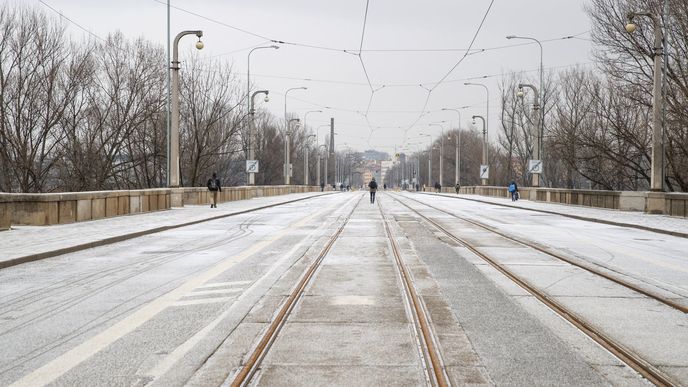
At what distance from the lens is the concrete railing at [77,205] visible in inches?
715

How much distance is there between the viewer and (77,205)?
20.1 m

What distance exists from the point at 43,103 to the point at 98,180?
610 cm

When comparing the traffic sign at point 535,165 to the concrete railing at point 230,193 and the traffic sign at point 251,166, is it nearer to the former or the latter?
the traffic sign at point 251,166

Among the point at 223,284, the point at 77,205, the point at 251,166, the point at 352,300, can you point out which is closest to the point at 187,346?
the point at 352,300

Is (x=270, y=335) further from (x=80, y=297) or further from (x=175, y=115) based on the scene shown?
(x=175, y=115)

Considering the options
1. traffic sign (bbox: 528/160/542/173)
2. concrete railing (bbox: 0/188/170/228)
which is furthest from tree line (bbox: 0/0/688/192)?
concrete railing (bbox: 0/188/170/228)

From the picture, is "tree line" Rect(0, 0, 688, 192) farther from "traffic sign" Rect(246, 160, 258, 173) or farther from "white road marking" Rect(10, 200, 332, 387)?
"white road marking" Rect(10, 200, 332, 387)

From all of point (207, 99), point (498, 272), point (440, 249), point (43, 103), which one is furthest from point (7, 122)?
point (498, 272)

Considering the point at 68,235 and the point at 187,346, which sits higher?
the point at 68,235

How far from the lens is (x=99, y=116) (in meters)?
42.3

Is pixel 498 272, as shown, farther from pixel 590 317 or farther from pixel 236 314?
pixel 236 314

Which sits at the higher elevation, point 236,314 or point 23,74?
point 23,74

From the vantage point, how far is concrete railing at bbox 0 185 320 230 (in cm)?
1816

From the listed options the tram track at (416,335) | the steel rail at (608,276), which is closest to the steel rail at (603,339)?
the steel rail at (608,276)
